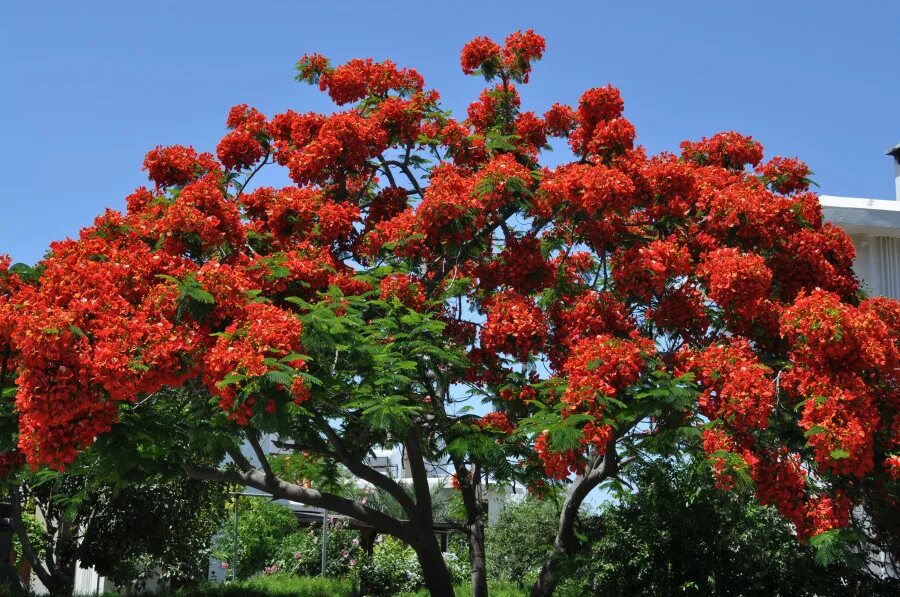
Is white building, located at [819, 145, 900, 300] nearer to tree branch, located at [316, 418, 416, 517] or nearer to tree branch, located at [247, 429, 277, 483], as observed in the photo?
tree branch, located at [316, 418, 416, 517]

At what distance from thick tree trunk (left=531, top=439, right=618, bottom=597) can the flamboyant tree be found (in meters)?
0.03

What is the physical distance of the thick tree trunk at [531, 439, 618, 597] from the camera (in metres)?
11.6

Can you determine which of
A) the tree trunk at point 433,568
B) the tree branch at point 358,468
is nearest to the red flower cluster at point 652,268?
the tree branch at point 358,468

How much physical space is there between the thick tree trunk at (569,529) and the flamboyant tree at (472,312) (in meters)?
0.03

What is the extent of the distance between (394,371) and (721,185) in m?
4.33

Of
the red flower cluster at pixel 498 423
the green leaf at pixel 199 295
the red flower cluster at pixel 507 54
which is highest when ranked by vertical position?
the red flower cluster at pixel 507 54

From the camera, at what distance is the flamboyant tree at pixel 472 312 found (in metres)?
8.01

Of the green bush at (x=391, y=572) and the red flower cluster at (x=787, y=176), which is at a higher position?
the red flower cluster at (x=787, y=176)

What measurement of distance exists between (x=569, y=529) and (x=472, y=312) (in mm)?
3018

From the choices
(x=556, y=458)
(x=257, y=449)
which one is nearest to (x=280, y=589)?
(x=257, y=449)

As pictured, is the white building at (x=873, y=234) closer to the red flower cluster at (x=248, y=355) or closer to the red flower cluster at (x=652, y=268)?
the red flower cluster at (x=652, y=268)

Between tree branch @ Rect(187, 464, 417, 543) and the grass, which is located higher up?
tree branch @ Rect(187, 464, 417, 543)

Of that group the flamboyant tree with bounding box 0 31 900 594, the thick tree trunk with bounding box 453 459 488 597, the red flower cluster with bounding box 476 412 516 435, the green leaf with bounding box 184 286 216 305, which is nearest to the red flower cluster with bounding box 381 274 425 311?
the flamboyant tree with bounding box 0 31 900 594

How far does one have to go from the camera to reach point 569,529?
1246 centimetres
